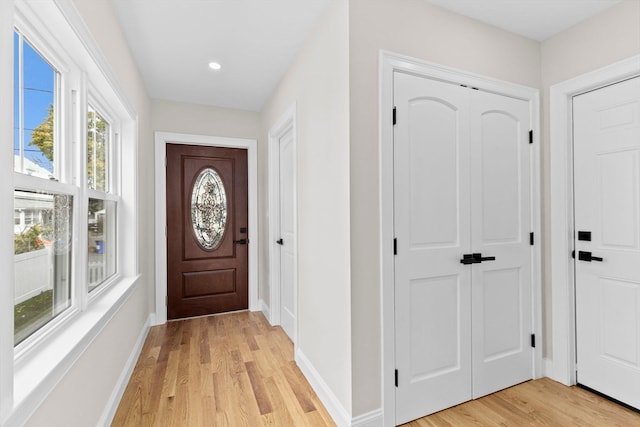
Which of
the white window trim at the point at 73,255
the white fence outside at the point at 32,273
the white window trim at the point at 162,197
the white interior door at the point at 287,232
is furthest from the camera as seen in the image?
the white window trim at the point at 162,197

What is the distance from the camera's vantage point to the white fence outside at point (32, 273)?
1.16 meters

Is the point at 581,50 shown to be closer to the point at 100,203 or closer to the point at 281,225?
the point at 281,225

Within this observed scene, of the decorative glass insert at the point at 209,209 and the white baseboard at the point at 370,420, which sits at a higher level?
the decorative glass insert at the point at 209,209

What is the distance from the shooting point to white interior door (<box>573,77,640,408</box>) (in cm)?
189

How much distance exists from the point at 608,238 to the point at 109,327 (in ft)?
10.4

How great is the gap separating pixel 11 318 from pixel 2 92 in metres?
0.66

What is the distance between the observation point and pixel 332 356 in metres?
1.92

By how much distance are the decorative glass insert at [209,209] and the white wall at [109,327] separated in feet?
1.76

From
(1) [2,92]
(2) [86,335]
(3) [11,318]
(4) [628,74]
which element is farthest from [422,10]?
(2) [86,335]

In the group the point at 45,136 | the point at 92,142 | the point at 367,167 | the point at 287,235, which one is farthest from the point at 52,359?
the point at 287,235

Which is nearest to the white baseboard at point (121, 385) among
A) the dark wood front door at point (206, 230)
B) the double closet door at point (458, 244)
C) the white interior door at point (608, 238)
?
the dark wood front door at point (206, 230)

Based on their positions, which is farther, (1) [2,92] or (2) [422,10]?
(2) [422,10]

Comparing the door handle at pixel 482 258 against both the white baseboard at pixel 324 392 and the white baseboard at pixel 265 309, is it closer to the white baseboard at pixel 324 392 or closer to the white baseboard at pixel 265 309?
the white baseboard at pixel 324 392

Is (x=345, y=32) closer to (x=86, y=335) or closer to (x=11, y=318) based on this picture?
(x=11, y=318)
